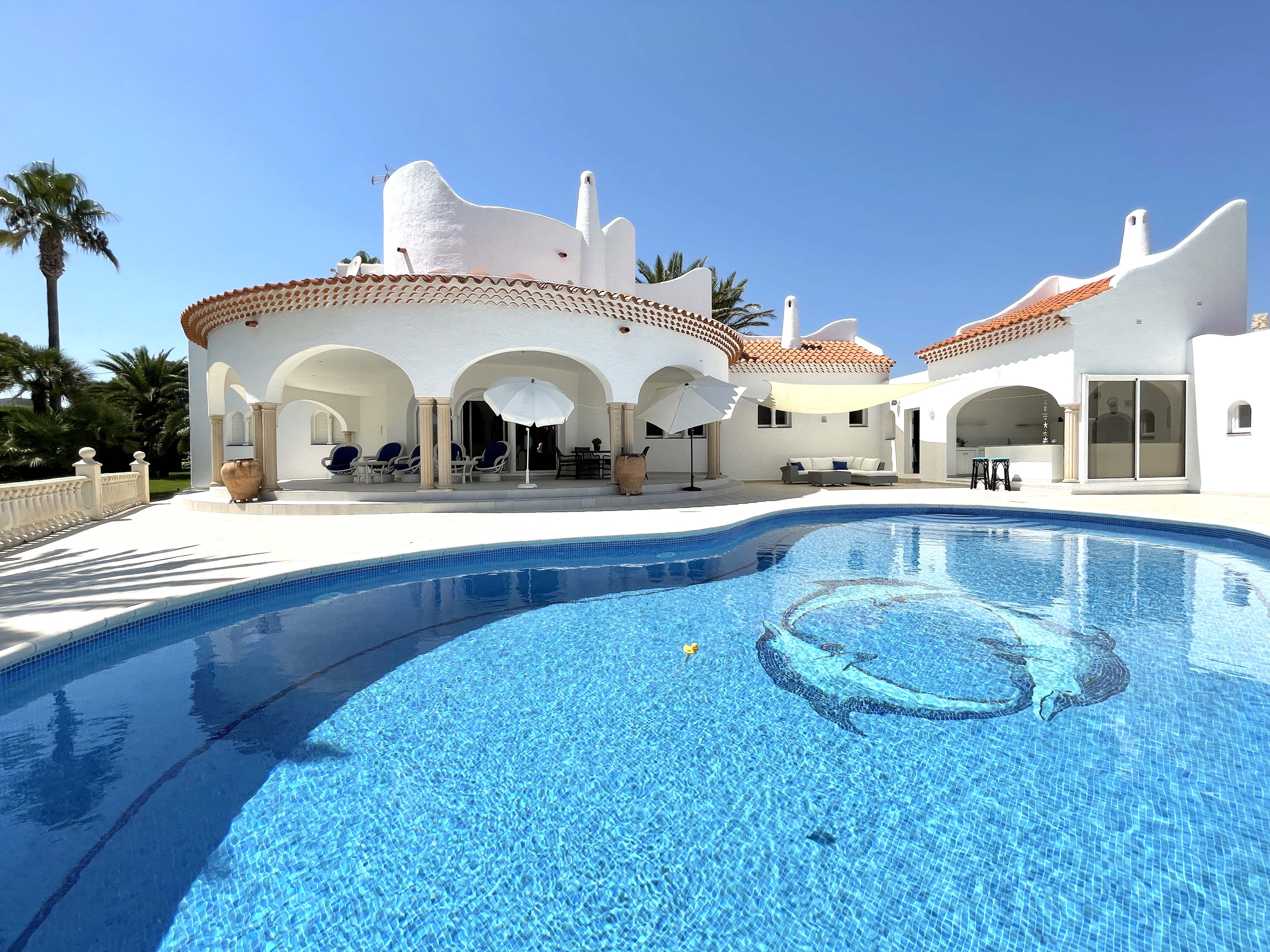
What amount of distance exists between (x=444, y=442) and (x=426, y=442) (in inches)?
23.8

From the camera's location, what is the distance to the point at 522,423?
44.3 ft

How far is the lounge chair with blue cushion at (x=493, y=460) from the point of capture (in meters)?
16.8

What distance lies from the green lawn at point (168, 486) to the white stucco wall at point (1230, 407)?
31946 millimetres

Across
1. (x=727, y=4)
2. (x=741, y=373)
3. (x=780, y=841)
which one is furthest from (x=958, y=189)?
(x=780, y=841)

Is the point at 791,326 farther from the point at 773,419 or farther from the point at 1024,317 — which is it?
the point at 1024,317

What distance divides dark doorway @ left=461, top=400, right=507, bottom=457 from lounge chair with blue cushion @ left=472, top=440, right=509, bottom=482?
9.81 ft

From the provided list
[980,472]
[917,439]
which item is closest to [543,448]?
[980,472]

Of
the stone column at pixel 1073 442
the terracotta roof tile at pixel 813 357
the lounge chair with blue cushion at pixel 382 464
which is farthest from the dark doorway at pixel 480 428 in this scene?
the stone column at pixel 1073 442

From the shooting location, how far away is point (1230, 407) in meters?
16.4

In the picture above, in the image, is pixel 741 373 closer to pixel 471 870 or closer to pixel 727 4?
pixel 727 4

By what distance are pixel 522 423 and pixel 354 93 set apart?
30.8ft

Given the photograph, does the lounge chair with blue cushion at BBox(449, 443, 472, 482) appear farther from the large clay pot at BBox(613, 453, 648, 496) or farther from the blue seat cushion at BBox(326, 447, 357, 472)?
the large clay pot at BBox(613, 453, 648, 496)

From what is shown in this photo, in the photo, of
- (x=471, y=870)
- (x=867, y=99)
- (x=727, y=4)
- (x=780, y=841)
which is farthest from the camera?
(x=867, y=99)

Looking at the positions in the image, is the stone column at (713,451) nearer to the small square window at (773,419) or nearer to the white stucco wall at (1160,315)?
the small square window at (773,419)
